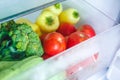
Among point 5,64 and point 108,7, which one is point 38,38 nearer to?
point 5,64

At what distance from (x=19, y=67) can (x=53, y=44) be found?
17 cm

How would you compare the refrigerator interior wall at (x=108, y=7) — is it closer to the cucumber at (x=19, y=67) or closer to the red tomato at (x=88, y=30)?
the red tomato at (x=88, y=30)

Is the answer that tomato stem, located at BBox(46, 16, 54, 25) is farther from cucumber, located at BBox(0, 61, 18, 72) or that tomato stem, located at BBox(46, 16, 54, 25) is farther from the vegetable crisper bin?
cucumber, located at BBox(0, 61, 18, 72)

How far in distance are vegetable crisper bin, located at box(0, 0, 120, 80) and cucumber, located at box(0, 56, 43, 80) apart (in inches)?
0.6

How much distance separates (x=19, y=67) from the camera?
2.28 feet

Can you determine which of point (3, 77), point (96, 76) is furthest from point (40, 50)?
point (96, 76)

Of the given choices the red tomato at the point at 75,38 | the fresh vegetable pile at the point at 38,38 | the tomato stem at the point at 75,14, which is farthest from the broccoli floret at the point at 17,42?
the tomato stem at the point at 75,14

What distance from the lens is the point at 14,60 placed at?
2.50ft

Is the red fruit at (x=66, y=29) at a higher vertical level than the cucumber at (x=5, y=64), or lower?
lower

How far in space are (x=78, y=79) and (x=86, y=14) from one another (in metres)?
0.29

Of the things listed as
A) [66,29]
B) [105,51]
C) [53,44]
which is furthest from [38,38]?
[105,51]

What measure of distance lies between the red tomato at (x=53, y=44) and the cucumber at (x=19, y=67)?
9cm

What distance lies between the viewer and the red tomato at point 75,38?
85 centimetres

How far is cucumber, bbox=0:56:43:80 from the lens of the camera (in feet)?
2.18
